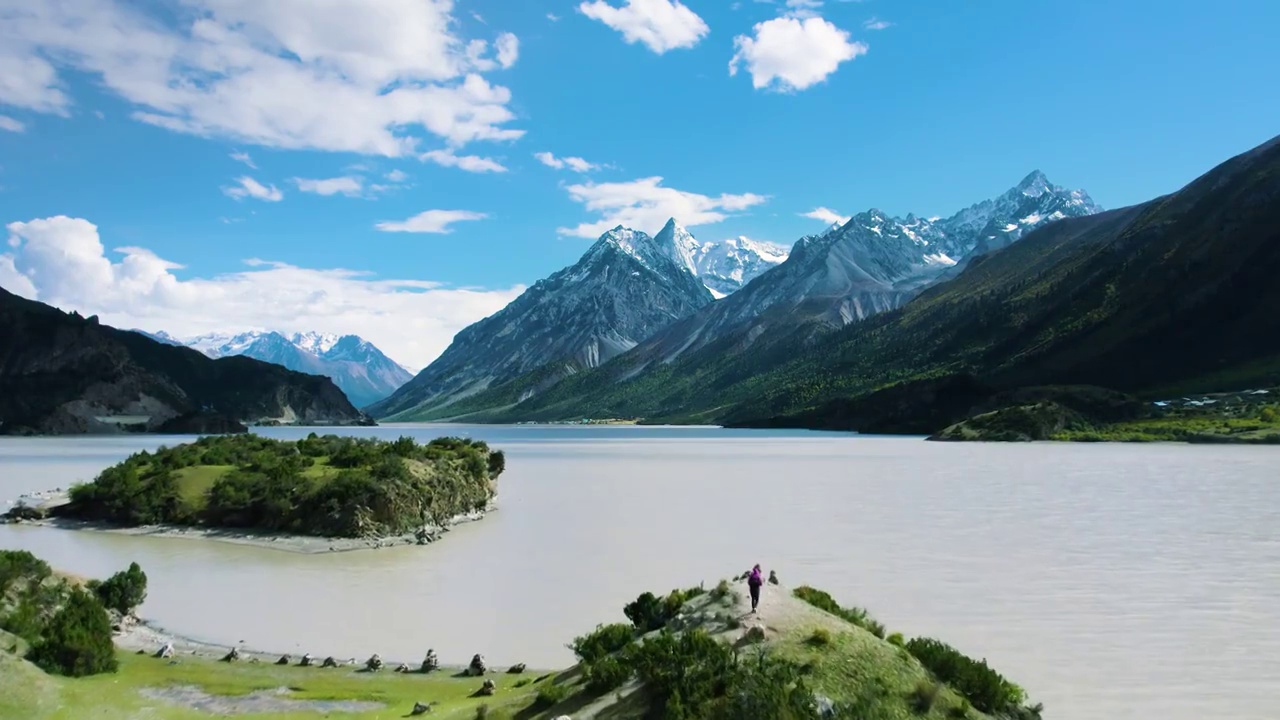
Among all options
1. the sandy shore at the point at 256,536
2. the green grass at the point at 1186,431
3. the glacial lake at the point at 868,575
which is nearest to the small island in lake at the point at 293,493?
the sandy shore at the point at 256,536

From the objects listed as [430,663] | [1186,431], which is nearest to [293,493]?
[430,663]

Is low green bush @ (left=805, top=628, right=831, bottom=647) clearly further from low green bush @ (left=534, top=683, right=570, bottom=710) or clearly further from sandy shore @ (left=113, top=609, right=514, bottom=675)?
sandy shore @ (left=113, top=609, right=514, bottom=675)

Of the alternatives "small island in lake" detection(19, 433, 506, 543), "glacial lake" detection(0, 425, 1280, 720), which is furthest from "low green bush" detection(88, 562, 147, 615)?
"small island in lake" detection(19, 433, 506, 543)

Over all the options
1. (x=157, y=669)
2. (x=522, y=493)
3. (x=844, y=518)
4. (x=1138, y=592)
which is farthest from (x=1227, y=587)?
(x=522, y=493)

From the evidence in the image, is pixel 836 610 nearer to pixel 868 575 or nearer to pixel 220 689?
pixel 220 689

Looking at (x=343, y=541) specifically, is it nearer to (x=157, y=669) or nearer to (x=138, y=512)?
(x=138, y=512)

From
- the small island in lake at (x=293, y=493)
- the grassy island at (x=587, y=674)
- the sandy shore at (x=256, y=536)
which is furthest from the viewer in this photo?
the small island in lake at (x=293, y=493)

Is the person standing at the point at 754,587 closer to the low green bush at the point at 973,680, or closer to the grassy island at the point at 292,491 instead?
the low green bush at the point at 973,680
